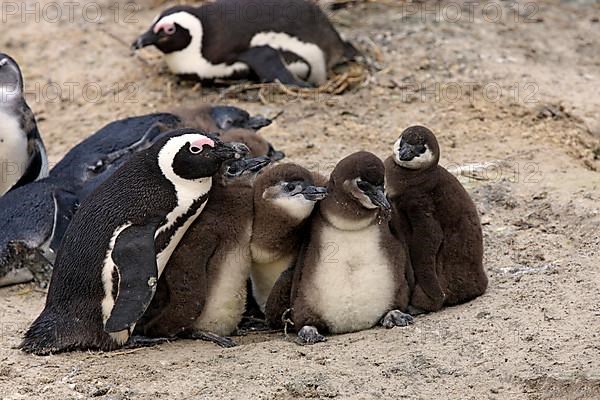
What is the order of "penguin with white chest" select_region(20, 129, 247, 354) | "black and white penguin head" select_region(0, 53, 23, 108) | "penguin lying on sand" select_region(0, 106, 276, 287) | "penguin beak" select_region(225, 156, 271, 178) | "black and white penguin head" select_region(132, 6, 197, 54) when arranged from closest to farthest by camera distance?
1. "penguin with white chest" select_region(20, 129, 247, 354)
2. "penguin beak" select_region(225, 156, 271, 178)
3. "penguin lying on sand" select_region(0, 106, 276, 287)
4. "black and white penguin head" select_region(0, 53, 23, 108)
5. "black and white penguin head" select_region(132, 6, 197, 54)

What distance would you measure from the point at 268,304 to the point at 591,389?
156 cm

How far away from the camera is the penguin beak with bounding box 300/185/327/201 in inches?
193

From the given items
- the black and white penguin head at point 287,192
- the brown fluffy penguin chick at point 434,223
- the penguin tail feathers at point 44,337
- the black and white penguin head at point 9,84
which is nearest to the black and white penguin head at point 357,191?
the black and white penguin head at point 287,192

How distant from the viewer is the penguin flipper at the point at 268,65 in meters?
8.41

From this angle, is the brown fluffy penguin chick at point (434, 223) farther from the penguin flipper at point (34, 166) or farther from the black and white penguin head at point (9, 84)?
the black and white penguin head at point (9, 84)

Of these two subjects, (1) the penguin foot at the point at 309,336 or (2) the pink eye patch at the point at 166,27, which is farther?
(2) the pink eye patch at the point at 166,27

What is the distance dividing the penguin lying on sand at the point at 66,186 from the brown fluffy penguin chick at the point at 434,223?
1368 mm

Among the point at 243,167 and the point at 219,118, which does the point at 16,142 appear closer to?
the point at 219,118

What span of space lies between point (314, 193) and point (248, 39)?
3804 mm

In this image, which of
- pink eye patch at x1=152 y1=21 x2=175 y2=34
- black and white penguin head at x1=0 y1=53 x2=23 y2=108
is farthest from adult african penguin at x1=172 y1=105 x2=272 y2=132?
pink eye patch at x1=152 y1=21 x2=175 y2=34

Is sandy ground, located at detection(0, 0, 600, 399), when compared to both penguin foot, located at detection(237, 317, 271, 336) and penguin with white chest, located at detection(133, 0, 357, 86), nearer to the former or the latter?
penguin foot, located at detection(237, 317, 271, 336)

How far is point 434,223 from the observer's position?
202 inches

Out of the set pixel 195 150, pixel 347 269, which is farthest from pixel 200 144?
pixel 347 269

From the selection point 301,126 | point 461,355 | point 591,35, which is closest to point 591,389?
point 461,355
